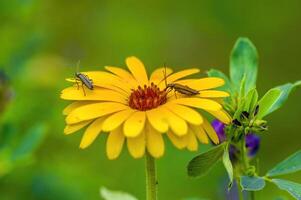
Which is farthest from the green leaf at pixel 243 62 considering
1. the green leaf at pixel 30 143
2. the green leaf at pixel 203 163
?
the green leaf at pixel 30 143

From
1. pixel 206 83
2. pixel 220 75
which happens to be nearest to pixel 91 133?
pixel 206 83

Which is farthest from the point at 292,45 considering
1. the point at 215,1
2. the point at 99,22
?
the point at 99,22

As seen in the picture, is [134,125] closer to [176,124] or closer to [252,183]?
[176,124]

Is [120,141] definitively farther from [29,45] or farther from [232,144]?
[29,45]

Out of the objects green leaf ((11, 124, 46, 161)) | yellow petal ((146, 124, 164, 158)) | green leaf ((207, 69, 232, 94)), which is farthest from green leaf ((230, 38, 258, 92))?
green leaf ((11, 124, 46, 161))

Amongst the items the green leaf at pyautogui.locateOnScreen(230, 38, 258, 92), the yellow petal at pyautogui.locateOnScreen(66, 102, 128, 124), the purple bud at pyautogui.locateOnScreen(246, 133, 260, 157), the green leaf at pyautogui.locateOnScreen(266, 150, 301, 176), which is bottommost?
the green leaf at pyautogui.locateOnScreen(266, 150, 301, 176)

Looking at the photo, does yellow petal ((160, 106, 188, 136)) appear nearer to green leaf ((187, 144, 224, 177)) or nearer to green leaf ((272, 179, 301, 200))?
→ green leaf ((187, 144, 224, 177))

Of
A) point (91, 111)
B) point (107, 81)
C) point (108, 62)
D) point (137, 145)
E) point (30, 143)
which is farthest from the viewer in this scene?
point (108, 62)
